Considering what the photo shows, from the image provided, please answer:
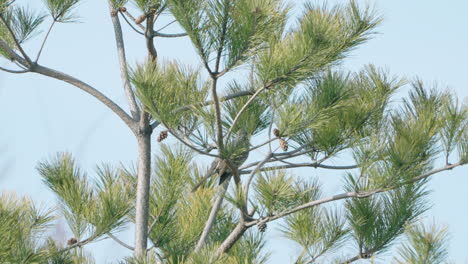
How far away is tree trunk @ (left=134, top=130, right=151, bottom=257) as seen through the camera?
2.91m

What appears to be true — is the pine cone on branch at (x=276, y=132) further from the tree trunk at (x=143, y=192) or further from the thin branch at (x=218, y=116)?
the tree trunk at (x=143, y=192)

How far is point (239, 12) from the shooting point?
2439 mm

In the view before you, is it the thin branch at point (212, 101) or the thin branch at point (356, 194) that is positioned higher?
the thin branch at point (212, 101)

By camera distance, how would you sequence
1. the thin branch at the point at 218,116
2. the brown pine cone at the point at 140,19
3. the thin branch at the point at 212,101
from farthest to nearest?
the brown pine cone at the point at 140,19 < the thin branch at the point at 212,101 < the thin branch at the point at 218,116

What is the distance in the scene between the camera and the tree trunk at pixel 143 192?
2910 mm

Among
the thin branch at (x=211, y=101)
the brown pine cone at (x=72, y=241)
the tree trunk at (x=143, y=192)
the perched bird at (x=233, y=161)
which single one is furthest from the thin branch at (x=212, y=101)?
the brown pine cone at (x=72, y=241)

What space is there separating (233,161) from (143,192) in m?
0.30

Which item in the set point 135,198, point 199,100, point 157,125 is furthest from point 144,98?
point 135,198


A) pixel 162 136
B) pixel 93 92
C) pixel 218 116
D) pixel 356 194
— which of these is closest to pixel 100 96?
pixel 93 92

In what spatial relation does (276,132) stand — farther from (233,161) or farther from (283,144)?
(233,161)

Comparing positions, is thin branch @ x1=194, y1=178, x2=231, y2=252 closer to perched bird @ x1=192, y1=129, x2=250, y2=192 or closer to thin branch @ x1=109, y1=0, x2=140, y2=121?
perched bird @ x1=192, y1=129, x2=250, y2=192

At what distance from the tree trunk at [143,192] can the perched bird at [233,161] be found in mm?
230

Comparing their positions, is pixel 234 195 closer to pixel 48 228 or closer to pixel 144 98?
pixel 144 98

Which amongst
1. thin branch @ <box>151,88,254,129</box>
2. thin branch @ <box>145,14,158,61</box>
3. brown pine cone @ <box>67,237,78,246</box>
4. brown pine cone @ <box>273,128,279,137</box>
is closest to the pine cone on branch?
brown pine cone @ <box>273,128,279,137</box>
